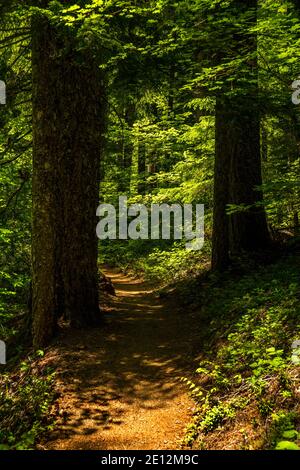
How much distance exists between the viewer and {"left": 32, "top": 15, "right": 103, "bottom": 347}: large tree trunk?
7.63 meters

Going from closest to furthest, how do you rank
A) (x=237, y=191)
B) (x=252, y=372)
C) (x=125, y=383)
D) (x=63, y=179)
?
1. (x=252, y=372)
2. (x=125, y=383)
3. (x=63, y=179)
4. (x=237, y=191)

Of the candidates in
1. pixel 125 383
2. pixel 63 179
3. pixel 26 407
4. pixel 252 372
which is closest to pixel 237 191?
pixel 63 179

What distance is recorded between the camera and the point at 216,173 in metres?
11.0

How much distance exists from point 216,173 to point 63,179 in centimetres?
437

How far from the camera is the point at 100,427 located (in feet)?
17.4

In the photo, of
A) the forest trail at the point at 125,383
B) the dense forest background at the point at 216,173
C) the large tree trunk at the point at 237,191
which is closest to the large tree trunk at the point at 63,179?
the dense forest background at the point at 216,173

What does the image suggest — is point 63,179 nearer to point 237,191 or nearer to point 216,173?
point 216,173

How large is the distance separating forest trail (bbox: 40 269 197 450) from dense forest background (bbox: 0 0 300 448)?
331mm

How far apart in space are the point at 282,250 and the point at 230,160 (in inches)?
106

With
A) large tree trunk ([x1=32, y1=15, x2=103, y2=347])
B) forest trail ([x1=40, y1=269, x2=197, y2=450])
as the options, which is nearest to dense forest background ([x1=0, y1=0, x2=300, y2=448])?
large tree trunk ([x1=32, y1=15, x2=103, y2=347])

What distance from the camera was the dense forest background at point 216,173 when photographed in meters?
5.75

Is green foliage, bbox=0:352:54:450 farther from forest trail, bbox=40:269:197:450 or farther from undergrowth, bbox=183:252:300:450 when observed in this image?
undergrowth, bbox=183:252:300:450

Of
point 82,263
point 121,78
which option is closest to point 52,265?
point 82,263
